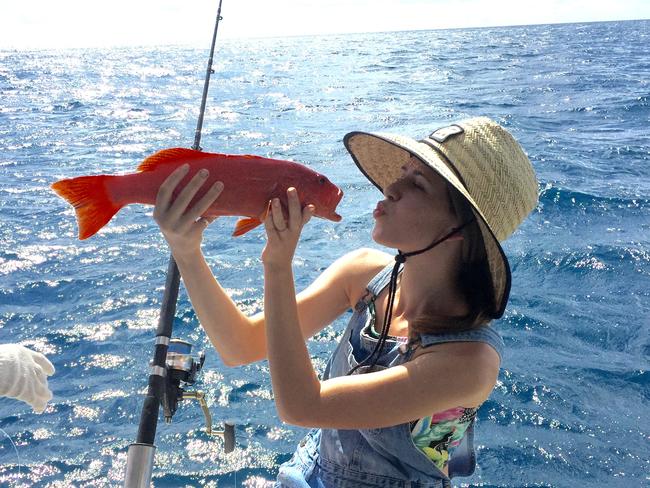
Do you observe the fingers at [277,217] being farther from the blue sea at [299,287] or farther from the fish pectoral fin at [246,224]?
the blue sea at [299,287]

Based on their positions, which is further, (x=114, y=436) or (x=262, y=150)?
(x=262, y=150)

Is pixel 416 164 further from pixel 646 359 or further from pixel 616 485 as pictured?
pixel 646 359

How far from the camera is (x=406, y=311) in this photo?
2.04 meters

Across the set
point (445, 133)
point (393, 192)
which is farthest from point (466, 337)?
point (445, 133)

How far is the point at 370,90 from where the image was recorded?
846 inches

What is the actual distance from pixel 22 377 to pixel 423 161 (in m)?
1.58

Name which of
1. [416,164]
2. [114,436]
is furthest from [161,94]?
[416,164]

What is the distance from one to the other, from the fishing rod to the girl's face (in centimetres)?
106

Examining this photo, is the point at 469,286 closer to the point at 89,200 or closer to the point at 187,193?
the point at 187,193

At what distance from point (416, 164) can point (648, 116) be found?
14.8 meters

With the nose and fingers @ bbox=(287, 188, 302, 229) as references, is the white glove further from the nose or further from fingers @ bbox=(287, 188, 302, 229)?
the nose

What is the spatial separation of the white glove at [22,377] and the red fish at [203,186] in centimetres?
63

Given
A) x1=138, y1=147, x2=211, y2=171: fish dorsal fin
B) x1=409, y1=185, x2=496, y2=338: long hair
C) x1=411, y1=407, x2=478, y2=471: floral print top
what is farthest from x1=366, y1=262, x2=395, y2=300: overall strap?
x1=138, y1=147, x2=211, y2=171: fish dorsal fin

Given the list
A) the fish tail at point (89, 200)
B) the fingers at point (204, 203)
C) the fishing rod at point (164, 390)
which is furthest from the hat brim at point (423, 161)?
the fishing rod at point (164, 390)
